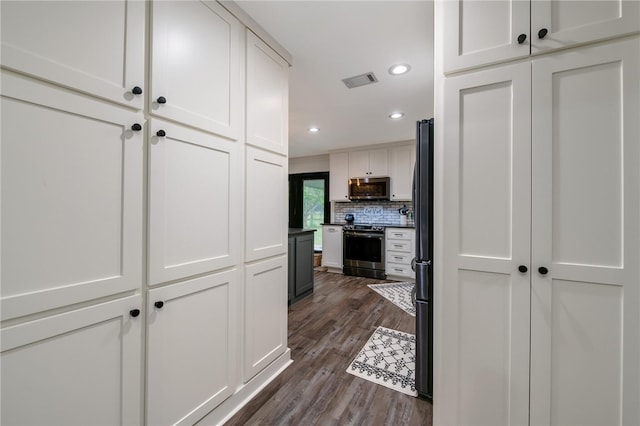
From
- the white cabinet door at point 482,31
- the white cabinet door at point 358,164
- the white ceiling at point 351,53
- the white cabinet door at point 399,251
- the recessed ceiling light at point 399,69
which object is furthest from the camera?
the white cabinet door at point 358,164

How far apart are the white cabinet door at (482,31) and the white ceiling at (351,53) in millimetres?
472

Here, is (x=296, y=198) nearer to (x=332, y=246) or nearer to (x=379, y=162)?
(x=332, y=246)

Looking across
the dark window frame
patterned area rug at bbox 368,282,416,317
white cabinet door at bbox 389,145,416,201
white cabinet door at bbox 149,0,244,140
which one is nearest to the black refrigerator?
white cabinet door at bbox 149,0,244,140

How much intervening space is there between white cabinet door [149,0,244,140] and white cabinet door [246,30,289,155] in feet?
0.30

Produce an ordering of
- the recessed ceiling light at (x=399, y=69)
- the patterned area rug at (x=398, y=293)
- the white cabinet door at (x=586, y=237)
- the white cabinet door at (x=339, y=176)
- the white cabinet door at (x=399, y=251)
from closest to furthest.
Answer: the white cabinet door at (x=586, y=237)
the recessed ceiling light at (x=399, y=69)
the patterned area rug at (x=398, y=293)
the white cabinet door at (x=399, y=251)
the white cabinet door at (x=339, y=176)

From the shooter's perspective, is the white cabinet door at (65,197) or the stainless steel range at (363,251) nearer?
the white cabinet door at (65,197)

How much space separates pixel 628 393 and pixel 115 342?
203 centimetres

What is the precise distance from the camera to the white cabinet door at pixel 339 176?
5312 millimetres

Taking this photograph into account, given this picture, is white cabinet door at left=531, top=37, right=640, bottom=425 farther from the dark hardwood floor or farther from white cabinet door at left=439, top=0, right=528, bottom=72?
the dark hardwood floor

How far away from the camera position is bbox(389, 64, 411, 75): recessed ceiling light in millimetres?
2223

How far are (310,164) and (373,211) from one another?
1.90m

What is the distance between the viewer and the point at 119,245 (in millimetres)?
1040

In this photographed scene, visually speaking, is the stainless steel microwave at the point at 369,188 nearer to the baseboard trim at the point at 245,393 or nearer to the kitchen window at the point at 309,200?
the kitchen window at the point at 309,200

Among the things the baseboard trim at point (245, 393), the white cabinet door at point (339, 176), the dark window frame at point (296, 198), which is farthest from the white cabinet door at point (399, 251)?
the baseboard trim at point (245, 393)
